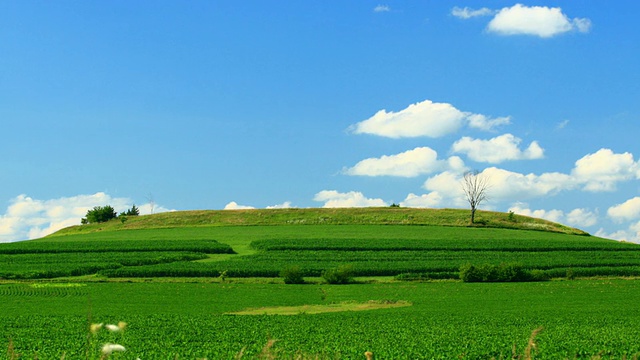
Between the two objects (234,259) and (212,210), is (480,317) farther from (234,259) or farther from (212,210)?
(212,210)

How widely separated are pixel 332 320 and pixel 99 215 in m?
110

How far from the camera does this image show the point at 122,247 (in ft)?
261

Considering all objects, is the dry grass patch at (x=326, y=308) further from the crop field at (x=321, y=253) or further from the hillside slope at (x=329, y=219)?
the hillside slope at (x=329, y=219)

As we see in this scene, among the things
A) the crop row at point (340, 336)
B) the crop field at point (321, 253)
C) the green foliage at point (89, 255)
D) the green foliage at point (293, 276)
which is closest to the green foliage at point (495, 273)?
the crop field at point (321, 253)

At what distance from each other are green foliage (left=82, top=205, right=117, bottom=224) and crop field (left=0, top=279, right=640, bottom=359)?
3106 inches

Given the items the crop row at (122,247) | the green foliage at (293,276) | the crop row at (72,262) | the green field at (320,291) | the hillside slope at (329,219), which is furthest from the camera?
the hillside slope at (329,219)

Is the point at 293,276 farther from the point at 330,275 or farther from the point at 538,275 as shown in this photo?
the point at 538,275

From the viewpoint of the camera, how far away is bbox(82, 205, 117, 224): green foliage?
13175 centimetres

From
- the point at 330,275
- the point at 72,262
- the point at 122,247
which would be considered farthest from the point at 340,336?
the point at 122,247

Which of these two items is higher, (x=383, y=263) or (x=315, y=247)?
(x=315, y=247)

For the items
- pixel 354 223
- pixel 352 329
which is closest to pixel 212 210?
pixel 354 223

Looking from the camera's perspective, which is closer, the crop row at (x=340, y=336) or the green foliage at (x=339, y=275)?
the crop row at (x=340, y=336)

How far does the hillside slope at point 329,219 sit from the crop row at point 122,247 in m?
26.3

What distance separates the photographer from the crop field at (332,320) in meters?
22.2
